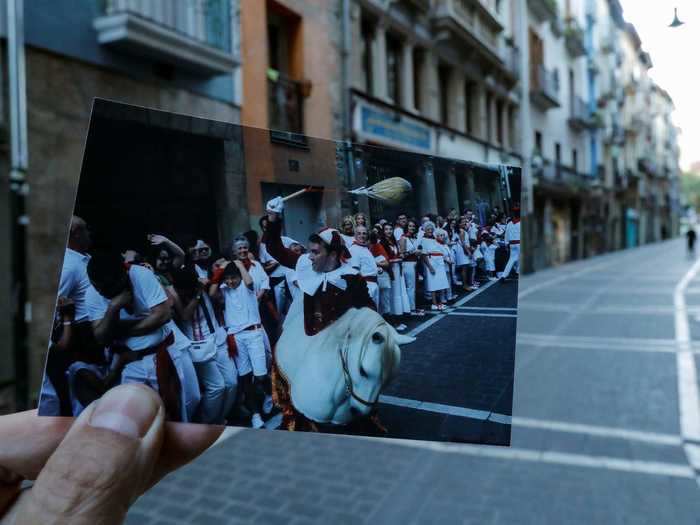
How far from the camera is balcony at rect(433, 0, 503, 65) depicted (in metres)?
5.46

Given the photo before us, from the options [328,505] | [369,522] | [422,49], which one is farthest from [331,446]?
[422,49]

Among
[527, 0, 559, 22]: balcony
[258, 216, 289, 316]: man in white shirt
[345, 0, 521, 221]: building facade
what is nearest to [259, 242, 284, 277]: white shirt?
[258, 216, 289, 316]: man in white shirt

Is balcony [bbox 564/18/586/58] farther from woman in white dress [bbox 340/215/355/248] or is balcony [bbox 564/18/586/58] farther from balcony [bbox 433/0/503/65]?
woman in white dress [bbox 340/215/355/248]

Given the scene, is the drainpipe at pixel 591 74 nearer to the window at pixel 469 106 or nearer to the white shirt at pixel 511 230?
the window at pixel 469 106

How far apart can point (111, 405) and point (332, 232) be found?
44 cm

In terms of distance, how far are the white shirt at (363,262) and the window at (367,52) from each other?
126 inches

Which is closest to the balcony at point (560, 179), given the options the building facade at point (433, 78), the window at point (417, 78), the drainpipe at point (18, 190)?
the building facade at point (433, 78)

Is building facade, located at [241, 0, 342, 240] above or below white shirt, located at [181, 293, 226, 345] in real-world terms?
above

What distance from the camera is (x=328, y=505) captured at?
2688 millimetres

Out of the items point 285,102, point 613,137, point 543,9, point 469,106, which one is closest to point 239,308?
point 285,102

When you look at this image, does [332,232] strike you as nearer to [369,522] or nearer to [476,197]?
[476,197]

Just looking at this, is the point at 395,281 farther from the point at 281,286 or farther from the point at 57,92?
the point at 57,92

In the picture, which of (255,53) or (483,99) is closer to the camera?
(255,53)

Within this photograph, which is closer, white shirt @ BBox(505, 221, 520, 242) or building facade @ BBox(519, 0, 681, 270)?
white shirt @ BBox(505, 221, 520, 242)
